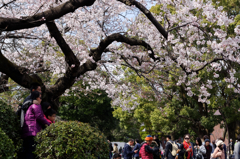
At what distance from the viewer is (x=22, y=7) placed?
26.4 feet

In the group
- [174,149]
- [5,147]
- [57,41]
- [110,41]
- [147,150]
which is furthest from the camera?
[174,149]

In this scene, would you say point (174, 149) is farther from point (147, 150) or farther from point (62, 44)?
point (62, 44)

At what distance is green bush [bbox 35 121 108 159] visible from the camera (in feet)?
13.8

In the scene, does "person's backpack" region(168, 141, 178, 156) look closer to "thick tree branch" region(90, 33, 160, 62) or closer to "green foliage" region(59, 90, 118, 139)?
"thick tree branch" region(90, 33, 160, 62)

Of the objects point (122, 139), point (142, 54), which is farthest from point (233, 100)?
point (122, 139)

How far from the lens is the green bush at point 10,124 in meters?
4.80

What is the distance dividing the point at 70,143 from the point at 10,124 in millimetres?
1569

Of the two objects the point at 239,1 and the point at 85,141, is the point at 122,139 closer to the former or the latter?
the point at 239,1

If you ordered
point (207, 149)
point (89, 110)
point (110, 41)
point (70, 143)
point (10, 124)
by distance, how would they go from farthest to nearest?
point (89, 110)
point (207, 149)
point (110, 41)
point (10, 124)
point (70, 143)

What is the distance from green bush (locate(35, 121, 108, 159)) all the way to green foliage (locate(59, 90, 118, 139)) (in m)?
27.8

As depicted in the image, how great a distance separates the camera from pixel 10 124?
4969 millimetres

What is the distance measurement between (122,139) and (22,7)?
50.4 meters

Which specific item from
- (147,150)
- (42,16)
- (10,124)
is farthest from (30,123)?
(147,150)

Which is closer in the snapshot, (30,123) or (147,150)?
(30,123)
